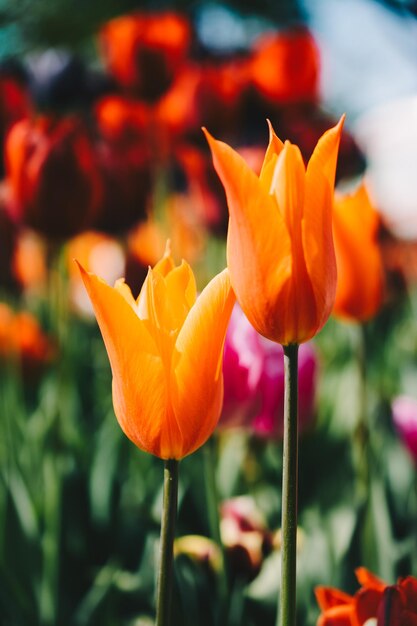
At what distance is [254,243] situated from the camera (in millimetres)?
364

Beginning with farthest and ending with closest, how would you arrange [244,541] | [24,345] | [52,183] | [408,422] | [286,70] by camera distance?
[286,70] → [24,345] → [52,183] → [408,422] → [244,541]

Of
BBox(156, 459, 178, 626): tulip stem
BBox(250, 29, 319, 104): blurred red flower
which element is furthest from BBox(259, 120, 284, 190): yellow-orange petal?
BBox(250, 29, 319, 104): blurred red flower

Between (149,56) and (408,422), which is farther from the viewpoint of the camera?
(149,56)

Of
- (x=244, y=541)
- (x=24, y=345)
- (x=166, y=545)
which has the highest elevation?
(x=166, y=545)

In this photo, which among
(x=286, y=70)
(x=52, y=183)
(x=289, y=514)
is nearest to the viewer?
(x=289, y=514)

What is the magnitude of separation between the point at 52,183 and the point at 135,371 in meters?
0.57

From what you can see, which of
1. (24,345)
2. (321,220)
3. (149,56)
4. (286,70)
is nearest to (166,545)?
(321,220)

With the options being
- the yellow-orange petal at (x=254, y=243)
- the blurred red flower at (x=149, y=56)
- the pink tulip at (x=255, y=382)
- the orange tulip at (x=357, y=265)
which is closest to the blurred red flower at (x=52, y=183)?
the pink tulip at (x=255, y=382)

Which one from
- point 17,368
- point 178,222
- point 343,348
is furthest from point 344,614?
point 178,222

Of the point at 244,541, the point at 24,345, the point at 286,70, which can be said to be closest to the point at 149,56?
the point at 286,70

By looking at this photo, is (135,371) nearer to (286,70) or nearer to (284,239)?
(284,239)

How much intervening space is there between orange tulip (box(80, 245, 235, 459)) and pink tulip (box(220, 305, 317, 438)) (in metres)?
0.25

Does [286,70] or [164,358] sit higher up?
[164,358]

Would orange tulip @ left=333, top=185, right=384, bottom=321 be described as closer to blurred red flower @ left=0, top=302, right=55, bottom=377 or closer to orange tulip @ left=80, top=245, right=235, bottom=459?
orange tulip @ left=80, top=245, right=235, bottom=459
